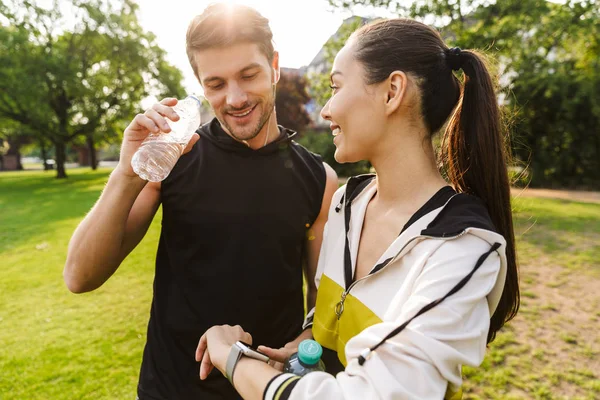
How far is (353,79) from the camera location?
Answer: 1.55 metres

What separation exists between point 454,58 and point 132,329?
470 centimetres

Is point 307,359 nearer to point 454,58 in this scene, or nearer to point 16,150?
Answer: point 454,58

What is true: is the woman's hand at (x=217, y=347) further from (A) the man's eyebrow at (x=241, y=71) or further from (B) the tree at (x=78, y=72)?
(B) the tree at (x=78, y=72)

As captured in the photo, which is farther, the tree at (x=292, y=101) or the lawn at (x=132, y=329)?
the tree at (x=292, y=101)

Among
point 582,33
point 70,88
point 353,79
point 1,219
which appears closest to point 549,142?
point 582,33

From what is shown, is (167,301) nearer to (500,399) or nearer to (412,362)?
(412,362)

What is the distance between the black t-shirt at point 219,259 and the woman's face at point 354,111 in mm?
600

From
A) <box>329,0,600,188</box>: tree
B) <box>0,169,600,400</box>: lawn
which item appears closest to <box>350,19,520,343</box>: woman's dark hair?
<box>0,169,600,400</box>: lawn

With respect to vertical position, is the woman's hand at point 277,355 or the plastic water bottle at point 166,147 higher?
the plastic water bottle at point 166,147

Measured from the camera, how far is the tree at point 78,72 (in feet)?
76.3

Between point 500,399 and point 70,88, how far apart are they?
2806 cm

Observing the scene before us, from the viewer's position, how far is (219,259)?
1.95 metres

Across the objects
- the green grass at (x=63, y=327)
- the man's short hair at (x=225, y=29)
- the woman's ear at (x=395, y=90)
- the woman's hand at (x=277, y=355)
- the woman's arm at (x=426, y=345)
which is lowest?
the green grass at (x=63, y=327)

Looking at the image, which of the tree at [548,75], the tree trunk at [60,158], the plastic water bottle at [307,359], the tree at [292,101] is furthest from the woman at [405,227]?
the tree trunk at [60,158]
